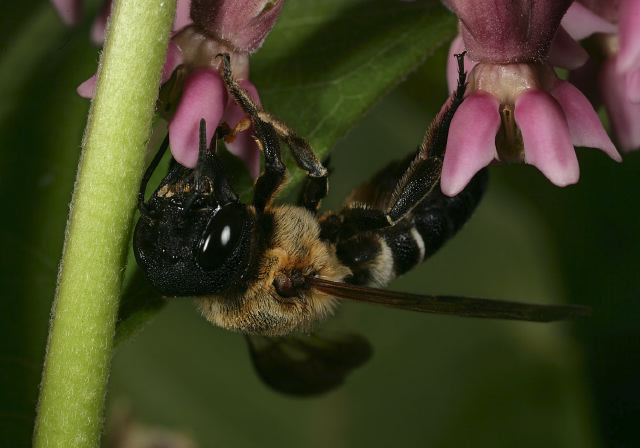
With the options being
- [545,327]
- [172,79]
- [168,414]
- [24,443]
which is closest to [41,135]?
[172,79]

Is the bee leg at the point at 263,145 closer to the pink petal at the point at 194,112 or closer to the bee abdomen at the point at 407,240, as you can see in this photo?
the pink petal at the point at 194,112

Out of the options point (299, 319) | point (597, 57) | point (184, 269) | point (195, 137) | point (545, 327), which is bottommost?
point (545, 327)

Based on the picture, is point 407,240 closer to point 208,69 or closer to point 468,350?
point 208,69

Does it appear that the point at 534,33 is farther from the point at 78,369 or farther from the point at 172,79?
the point at 78,369

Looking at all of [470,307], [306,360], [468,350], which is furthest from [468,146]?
[468,350]

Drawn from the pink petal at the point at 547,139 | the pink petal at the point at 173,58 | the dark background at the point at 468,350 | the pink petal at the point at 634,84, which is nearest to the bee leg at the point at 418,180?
the pink petal at the point at 547,139

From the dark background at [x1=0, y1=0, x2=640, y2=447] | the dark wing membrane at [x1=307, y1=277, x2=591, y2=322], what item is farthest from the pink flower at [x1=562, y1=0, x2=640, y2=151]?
the dark background at [x1=0, y1=0, x2=640, y2=447]

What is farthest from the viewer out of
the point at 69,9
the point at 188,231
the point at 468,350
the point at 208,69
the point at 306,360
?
the point at 468,350
